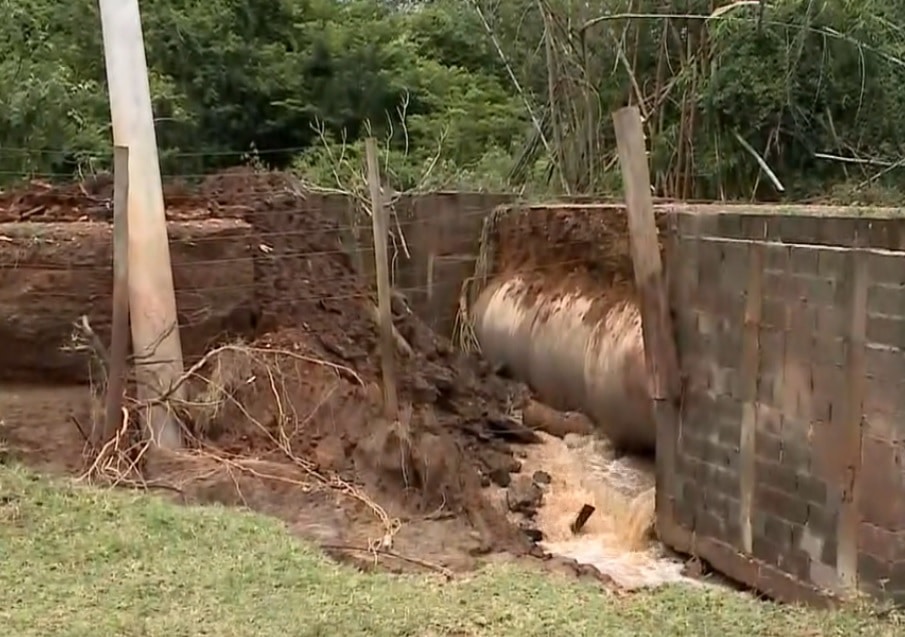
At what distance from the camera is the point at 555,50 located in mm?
14336

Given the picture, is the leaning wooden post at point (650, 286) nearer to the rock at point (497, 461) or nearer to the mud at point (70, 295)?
the rock at point (497, 461)

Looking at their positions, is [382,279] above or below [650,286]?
above

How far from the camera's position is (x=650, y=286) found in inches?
296

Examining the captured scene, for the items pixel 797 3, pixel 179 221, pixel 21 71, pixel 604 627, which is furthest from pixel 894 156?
pixel 21 71

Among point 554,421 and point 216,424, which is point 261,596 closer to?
point 216,424

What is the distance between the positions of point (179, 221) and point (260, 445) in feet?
7.60

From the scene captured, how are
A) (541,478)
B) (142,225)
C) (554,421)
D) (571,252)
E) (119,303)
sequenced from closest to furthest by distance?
1. (119,303)
2. (142,225)
3. (541,478)
4. (554,421)
5. (571,252)

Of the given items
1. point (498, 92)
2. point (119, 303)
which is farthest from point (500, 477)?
point (498, 92)

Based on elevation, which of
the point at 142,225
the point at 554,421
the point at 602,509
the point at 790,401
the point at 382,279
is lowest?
the point at 602,509

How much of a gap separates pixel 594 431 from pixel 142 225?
4277 mm

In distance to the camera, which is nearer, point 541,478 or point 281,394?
point 281,394

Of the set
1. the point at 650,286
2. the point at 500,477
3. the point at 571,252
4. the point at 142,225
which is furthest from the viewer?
the point at 571,252

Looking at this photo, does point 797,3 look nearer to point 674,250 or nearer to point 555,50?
point 555,50

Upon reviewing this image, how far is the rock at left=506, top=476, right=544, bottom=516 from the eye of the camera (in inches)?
325
